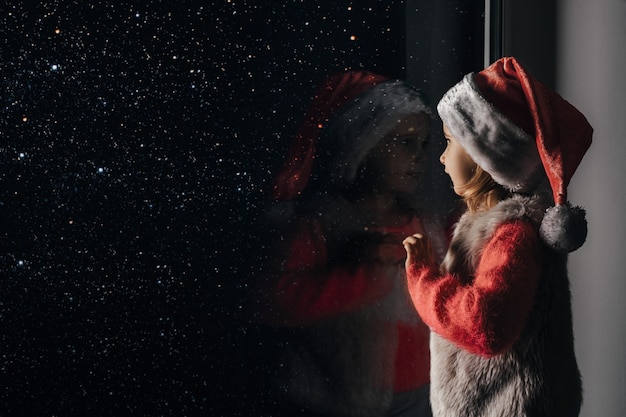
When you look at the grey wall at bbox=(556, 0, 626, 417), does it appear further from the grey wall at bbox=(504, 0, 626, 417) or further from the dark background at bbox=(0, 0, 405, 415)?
the dark background at bbox=(0, 0, 405, 415)

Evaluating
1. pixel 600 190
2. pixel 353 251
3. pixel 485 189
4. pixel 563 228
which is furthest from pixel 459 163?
pixel 600 190

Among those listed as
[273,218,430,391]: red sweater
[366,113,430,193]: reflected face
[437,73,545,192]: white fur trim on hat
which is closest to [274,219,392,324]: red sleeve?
[273,218,430,391]: red sweater

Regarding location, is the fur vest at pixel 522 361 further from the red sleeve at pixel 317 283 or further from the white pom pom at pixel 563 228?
the red sleeve at pixel 317 283

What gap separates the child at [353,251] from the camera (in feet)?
4.50

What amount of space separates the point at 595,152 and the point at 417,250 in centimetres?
52

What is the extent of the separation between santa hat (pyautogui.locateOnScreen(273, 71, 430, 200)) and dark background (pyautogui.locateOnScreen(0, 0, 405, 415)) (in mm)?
32

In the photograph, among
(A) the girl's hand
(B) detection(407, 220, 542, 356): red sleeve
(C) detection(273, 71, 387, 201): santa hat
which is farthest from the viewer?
(C) detection(273, 71, 387, 201): santa hat

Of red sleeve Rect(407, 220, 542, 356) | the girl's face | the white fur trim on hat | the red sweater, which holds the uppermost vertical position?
the white fur trim on hat

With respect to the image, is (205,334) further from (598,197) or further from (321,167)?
(598,197)

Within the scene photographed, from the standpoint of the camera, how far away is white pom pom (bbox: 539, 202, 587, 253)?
107 cm

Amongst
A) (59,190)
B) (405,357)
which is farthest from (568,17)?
(59,190)

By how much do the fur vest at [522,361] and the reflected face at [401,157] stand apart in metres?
0.29

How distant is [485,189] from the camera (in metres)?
1.19

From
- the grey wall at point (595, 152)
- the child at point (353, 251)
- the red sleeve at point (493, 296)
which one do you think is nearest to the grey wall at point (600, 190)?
the grey wall at point (595, 152)
